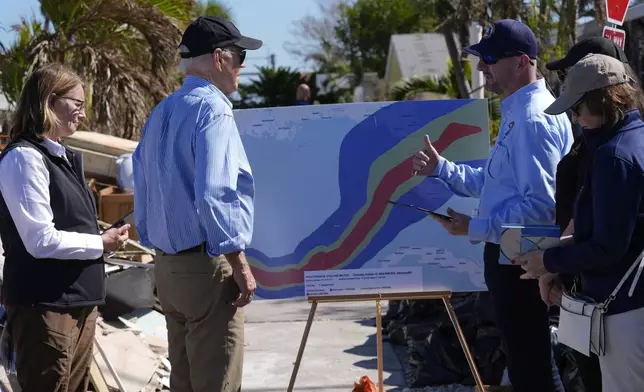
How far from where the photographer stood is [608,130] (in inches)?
112

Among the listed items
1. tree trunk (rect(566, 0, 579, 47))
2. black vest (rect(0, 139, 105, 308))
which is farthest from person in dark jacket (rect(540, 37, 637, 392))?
tree trunk (rect(566, 0, 579, 47))

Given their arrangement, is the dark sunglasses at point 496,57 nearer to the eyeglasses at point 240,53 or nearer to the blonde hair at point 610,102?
the blonde hair at point 610,102

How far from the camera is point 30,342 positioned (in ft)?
10.8

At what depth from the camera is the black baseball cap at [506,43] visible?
376cm

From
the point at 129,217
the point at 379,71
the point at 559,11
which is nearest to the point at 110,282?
the point at 129,217

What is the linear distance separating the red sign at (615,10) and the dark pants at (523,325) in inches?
124

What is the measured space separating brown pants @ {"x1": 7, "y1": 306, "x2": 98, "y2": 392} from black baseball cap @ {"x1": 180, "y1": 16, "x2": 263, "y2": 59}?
114 centimetres

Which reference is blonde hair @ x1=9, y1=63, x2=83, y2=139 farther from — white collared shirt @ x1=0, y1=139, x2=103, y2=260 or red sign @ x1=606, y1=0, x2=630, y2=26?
red sign @ x1=606, y1=0, x2=630, y2=26

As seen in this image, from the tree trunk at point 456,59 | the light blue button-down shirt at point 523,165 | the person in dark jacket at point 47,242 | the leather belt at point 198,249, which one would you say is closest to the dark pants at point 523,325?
the light blue button-down shirt at point 523,165

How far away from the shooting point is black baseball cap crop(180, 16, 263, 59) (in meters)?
3.49

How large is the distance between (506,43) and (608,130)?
1018 mm

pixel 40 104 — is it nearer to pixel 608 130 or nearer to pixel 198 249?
pixel 198 249

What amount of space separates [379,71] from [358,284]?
189ft

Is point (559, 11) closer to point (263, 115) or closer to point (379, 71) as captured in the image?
point (263, 115)
